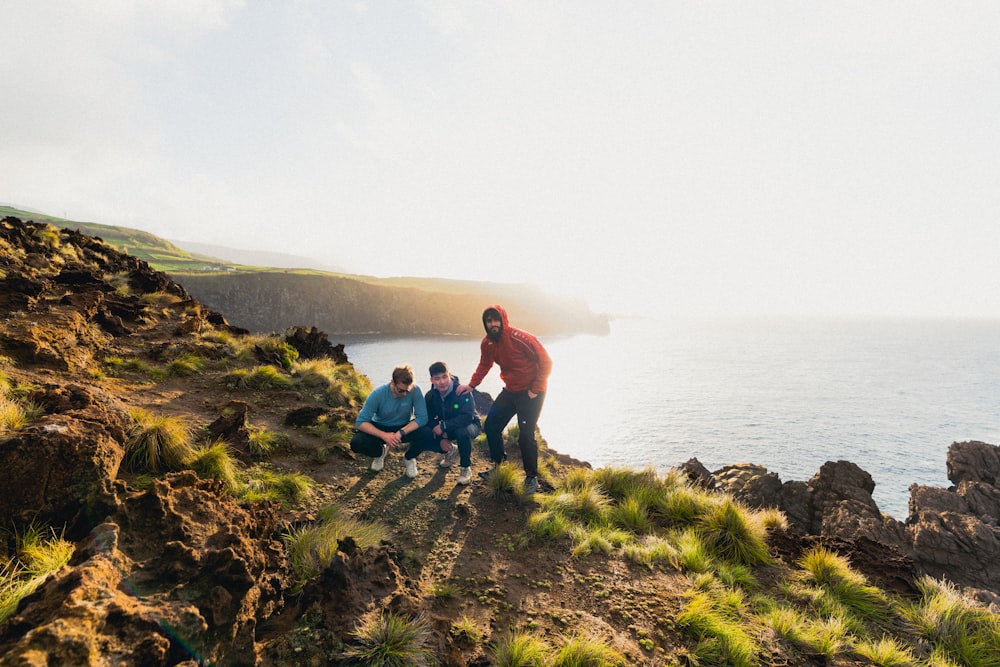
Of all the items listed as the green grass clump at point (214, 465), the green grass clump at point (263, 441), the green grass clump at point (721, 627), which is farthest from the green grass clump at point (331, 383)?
the green grass clump at point (721, 627)

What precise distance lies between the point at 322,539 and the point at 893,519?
15.0 meters

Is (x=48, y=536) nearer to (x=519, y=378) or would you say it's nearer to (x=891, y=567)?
(x=519, y=378)

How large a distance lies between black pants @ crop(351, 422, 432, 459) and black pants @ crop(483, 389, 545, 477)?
1.15 meters

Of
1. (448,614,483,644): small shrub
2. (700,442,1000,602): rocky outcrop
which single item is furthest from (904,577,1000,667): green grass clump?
(448,614,483,644): small shrub

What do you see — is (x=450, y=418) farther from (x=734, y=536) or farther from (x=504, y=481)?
(x=734, y=536)

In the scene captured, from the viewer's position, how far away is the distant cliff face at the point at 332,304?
227 feet

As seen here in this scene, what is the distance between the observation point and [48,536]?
2869 millimetres

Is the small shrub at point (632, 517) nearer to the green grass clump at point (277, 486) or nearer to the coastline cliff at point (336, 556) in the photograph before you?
the coastline cliff at point (336, 556)

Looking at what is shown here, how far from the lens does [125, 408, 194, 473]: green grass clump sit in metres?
4.28

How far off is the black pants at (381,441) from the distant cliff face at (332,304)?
225ft

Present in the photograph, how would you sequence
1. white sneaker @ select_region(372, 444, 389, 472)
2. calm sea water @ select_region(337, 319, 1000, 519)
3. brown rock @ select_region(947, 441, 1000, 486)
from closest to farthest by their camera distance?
1. white sneaker @ select_region(372, 444, 389, 472)
2. brown rock @ select_region(947, 441, 1000, 486)
3. calm sea water @ select_region(337, 319, 1000, 519)

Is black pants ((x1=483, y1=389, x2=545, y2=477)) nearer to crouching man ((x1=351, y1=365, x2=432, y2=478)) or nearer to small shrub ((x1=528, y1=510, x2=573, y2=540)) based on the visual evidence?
small shrub ((x1=528, y1=510, x2=573, y2=540))

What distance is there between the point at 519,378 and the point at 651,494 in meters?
3.46

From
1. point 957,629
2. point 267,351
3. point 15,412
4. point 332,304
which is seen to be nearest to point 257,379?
point 267,351
